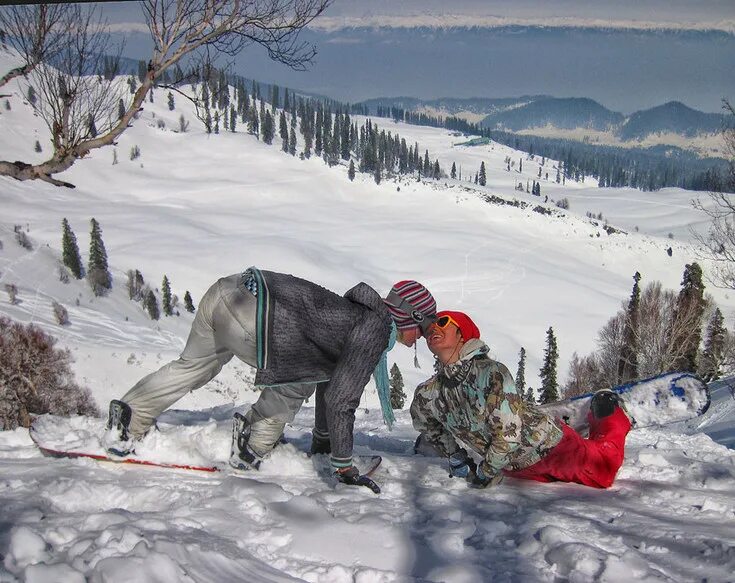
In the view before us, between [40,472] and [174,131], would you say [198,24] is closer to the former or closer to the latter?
[40,472]

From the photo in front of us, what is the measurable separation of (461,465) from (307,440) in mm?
1793

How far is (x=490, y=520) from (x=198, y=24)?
7.69 m

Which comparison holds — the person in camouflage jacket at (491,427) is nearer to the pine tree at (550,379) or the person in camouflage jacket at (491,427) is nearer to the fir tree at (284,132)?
the pine tree at (550,379)

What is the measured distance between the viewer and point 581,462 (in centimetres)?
422

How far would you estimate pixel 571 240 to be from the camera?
9269cm

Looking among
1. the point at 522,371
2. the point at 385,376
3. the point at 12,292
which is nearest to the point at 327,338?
the point at 385,376

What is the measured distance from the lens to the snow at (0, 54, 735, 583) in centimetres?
265

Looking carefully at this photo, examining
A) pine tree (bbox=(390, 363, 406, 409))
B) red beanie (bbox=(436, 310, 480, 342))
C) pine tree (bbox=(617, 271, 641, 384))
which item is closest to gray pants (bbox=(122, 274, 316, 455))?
red beanie (bbox=(436, 310, 480, 342))

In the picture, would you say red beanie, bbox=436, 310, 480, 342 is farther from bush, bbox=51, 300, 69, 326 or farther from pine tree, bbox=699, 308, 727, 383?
pine tree, bbox=699, 308, 727, 383

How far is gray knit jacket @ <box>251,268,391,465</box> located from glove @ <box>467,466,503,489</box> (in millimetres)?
997

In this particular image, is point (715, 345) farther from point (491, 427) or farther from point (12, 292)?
point (12, 292)

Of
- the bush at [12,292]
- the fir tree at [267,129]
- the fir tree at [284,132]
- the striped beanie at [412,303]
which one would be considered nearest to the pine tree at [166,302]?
the bush at [12,292]

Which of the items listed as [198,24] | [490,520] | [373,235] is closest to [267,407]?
[490,520]

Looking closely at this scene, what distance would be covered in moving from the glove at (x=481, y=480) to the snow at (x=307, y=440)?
128mm
